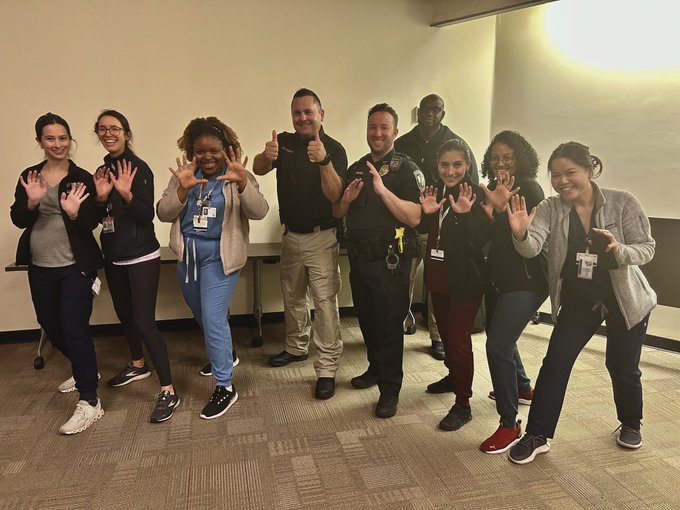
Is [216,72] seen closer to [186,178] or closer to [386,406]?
[186,178]

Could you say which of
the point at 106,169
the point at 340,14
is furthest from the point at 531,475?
the point at 340,14

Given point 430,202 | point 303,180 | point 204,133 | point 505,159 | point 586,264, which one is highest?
point 204,133

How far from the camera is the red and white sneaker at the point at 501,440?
2.34 metres

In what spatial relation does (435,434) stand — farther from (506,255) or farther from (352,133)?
Answer: (352,133)

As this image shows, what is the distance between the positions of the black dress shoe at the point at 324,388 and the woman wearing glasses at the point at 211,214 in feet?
2.00

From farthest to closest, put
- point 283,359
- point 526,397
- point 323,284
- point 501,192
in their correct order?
point 283,359, point 323,284, point 526,397, point 501,192

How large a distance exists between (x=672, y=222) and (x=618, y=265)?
1729 millimetres

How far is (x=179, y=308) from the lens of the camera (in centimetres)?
414

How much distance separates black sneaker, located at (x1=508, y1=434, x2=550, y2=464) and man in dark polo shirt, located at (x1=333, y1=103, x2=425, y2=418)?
66 centimetres

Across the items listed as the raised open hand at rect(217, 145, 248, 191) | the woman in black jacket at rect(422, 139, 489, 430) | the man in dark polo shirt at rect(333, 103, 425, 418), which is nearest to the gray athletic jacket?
the woman in black jacket at rect(422, 139, 489, 430)

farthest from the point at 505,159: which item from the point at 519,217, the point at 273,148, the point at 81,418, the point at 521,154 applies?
the point at 81,418

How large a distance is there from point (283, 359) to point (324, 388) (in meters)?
0.58

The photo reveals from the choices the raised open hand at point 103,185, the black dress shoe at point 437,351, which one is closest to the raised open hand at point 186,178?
the raised open hand at point 103,185

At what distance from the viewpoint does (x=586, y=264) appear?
2113 millimetres
